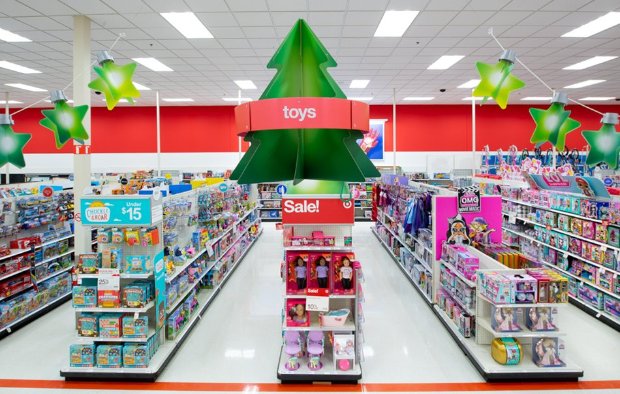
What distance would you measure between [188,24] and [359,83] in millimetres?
6203

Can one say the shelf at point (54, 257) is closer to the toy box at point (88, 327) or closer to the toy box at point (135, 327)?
the toy box at point (88, 327)

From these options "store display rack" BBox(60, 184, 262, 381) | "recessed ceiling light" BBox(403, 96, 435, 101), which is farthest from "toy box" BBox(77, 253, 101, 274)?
"recessed ceiling light" BBox(403, 96, 435, 101)

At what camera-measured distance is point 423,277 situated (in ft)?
24.5

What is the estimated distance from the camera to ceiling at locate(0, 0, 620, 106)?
5996mm

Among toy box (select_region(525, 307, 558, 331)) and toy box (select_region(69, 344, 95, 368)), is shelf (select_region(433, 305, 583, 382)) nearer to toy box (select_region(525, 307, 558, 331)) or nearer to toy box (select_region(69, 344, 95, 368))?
toy box (select_region(525, 307, 558, 331))

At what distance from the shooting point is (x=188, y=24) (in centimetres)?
673

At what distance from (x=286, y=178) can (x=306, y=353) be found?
3.82m

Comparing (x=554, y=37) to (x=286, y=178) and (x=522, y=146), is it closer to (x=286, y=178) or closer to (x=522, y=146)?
(x=286, y=178)

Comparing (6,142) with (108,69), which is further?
(108,69)

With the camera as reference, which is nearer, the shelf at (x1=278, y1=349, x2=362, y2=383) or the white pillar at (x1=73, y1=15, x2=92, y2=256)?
the shelf at (x1=278, y1=349, x2=362, y2=383)

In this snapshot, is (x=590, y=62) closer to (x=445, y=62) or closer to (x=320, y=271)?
(x=445, y=62)

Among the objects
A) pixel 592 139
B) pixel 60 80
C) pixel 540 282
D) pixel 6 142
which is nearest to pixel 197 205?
pixel 6 142

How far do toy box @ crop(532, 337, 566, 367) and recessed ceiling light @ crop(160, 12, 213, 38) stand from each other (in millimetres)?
6270

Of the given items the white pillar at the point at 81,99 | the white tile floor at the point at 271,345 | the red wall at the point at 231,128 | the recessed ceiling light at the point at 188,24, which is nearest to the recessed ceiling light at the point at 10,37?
the white pillar at the point at 81,99
